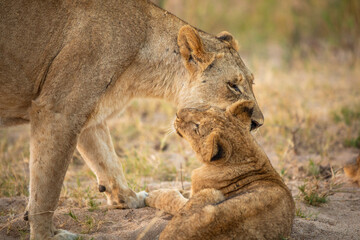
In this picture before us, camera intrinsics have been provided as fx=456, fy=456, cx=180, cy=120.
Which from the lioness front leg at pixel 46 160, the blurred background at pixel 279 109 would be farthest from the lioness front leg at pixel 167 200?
the lioness front leg at pixel 46 160

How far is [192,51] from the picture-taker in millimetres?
4070

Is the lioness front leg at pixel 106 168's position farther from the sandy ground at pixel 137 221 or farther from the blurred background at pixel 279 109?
the blurred background at pixel 279 109

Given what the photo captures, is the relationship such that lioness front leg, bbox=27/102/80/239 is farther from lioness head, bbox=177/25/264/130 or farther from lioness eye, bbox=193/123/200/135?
lioness head, bbox=177/25/264/130

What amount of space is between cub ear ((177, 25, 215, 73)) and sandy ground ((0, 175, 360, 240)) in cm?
135

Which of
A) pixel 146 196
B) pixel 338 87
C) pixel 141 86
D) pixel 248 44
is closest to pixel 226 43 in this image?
pixel 141 86

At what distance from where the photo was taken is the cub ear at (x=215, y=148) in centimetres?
349

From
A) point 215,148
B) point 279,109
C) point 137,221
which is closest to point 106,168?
point 137,221

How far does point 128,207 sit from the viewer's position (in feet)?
13.9

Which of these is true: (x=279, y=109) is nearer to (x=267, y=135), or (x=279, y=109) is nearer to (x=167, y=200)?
(x=267, y=135)

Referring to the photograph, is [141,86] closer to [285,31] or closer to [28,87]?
[28,87]

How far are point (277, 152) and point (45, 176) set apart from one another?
316 centimetres

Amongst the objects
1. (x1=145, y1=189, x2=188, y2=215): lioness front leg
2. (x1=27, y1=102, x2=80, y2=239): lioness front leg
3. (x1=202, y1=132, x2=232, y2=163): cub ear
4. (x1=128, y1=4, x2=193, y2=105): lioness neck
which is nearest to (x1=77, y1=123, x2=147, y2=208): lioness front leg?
(x1=145, y1=189, x2=188, y2=215): lioness front leg

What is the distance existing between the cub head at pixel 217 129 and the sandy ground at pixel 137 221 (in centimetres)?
67

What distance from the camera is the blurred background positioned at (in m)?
5.15
